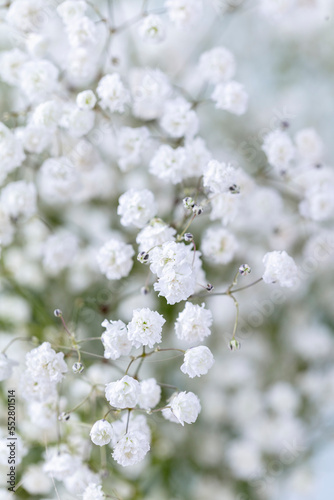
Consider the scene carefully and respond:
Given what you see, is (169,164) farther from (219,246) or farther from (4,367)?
(4,367)

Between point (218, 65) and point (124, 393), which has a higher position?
point (218, 65)

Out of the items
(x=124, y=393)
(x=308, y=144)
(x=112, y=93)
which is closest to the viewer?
(x=124, y=393)

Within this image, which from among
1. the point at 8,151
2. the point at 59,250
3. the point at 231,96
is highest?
the point at 231,96

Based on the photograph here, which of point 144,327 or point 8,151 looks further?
point 8,151

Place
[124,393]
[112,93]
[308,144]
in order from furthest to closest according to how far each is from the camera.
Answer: [308,144], [112,93], [124,393]

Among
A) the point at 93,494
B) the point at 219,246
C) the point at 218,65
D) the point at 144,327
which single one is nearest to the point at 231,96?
the point at 218,65

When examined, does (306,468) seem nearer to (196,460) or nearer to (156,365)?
→ (196,460)

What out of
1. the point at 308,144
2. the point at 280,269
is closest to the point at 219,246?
the point at 280,269
